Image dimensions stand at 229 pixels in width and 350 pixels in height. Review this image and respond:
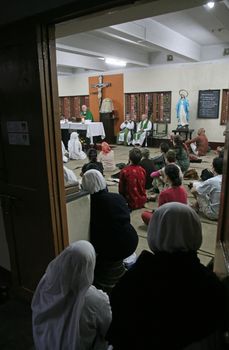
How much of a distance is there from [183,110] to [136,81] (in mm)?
2078

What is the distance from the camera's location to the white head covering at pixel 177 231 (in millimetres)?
1061

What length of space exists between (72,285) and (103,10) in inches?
50.3

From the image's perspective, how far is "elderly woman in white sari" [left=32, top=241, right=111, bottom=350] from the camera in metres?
1.11

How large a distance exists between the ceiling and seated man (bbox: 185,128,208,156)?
6.80 feet

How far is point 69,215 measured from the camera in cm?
205

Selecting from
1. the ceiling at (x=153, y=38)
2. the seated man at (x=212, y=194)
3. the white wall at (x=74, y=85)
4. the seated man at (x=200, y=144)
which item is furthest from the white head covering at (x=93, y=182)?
the white wall at (x=74, y=85)

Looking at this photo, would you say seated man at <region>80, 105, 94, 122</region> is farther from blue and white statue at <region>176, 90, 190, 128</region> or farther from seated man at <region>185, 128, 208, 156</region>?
seated man at <region>185, 128, 208, 156</region>

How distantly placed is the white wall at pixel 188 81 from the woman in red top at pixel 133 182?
5.20 m

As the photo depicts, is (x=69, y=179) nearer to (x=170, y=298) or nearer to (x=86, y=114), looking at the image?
(x=170, y=298)

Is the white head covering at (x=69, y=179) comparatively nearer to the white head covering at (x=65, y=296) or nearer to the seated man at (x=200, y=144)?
the white head covering at (x=65, y=296)

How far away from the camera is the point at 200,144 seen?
7098mm

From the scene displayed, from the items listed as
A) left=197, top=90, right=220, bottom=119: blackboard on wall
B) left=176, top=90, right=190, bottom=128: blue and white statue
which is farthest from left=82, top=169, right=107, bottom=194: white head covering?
left=197, top=90, right=220, bottom=119: blackboard on wall

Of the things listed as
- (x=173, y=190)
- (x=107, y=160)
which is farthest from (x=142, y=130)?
(x=173, y=190)

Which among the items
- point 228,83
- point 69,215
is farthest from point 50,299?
point 228,83
